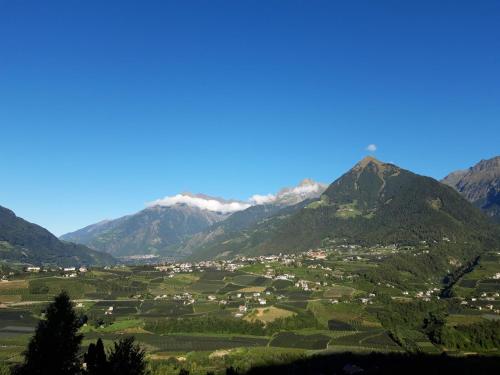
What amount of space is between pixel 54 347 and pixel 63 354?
3.00 ft

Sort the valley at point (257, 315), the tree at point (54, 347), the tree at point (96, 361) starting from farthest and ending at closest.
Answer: the valley at point (257, 315) → the tree at point (96, 361) → the tree at point (54, 347)

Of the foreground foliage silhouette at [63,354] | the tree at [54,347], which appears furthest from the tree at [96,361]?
the tree at [54,347]

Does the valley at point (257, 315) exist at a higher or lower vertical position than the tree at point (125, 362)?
lower

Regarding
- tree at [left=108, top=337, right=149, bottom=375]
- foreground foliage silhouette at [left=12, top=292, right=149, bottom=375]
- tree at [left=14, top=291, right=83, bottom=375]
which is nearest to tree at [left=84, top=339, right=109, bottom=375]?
foreground foliage silhouette at [left=12, top=292, right=149, bottom=375]

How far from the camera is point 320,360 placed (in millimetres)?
93938

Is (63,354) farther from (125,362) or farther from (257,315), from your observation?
(257,315)

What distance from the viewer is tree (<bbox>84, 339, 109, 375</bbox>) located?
38094 mm

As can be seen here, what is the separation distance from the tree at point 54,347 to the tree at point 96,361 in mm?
1009

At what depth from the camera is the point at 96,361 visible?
39062 millimetres

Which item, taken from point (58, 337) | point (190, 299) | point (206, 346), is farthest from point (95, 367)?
point (190, 299)

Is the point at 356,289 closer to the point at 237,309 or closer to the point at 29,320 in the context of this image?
the point at 237,309

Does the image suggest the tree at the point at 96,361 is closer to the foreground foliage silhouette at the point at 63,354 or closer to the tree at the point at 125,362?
the foreground foliage silhouette at the point at 63,354

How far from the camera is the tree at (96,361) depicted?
38094 millimetres

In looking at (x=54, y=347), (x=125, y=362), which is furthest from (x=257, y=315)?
(x=54, y=347)
